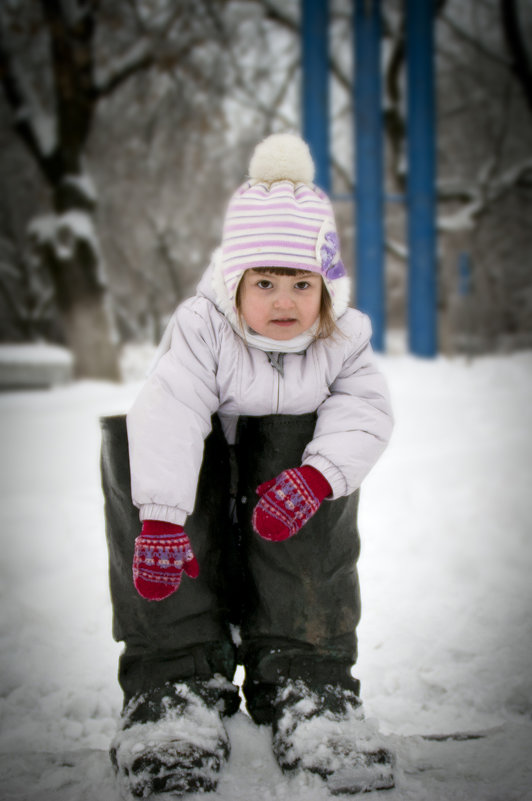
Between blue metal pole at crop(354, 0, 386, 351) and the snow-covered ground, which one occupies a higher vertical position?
blue metal pole at crop(354, 0, 386, 351)

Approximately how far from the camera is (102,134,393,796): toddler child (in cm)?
107

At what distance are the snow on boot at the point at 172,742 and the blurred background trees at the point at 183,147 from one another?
600cm

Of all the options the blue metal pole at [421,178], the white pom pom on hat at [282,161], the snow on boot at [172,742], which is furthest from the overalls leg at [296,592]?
the blue metal pole at [421,178]

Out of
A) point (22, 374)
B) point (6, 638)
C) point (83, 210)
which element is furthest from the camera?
point (83, 210)

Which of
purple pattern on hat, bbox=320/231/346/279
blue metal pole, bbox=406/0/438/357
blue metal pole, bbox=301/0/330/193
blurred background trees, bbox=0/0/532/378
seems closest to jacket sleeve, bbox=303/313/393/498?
purple pattern on hat, bbox=320/231/346/279

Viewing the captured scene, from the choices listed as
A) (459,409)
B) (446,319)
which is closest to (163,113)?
(446,319)

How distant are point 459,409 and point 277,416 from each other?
3.37m

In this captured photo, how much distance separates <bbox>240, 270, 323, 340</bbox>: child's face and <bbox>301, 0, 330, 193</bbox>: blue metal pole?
4.98 m

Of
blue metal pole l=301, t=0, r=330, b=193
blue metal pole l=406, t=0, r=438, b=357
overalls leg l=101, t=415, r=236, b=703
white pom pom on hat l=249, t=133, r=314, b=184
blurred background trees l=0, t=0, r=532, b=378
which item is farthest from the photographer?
blurred background trees l=0, t=0, r=532, b=378

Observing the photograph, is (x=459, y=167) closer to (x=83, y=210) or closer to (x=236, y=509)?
(x=83, y=210)

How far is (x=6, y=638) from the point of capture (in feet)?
5.13

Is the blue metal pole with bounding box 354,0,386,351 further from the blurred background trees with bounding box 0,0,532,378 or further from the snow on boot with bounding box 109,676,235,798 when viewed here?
the snow on boot with bounding box 109,676,235,798

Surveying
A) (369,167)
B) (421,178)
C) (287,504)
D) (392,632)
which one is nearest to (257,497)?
(287,504)

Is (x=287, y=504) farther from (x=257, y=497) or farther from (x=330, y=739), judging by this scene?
(x=330, y=739)
